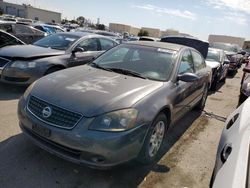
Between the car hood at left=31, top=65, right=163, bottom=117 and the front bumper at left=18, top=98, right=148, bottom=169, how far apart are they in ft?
0.79

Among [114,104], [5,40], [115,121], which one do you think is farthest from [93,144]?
[5,40]

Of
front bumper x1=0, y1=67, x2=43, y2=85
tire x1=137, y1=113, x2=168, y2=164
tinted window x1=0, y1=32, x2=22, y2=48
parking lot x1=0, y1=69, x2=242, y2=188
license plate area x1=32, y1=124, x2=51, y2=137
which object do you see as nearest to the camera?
license plate area x1=32, y1=124, x2=51, y2=137

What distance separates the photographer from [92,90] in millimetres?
3316

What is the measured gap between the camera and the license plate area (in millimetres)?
2958

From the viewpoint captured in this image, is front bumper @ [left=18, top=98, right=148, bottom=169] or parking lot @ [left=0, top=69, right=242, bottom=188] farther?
parking lot @ [left=0, top=69, right=242, bottom=188]

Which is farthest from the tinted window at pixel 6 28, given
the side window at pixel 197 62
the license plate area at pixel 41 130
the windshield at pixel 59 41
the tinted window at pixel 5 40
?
the license plate area at pixel 41 130

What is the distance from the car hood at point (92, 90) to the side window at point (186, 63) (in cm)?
81

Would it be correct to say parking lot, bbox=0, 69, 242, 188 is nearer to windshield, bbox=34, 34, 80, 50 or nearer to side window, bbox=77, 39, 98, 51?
windshield, bbox=34, 34, 80, 50

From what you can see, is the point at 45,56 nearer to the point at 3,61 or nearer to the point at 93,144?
→ the point at 3,61

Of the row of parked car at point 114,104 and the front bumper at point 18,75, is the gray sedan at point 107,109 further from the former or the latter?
the front bumper at point 18,75

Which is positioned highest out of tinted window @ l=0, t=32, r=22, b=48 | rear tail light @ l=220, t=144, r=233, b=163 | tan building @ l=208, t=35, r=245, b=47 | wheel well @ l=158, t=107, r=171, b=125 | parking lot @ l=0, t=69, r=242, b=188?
tan building @ l=208, t=35, r=245, b=47

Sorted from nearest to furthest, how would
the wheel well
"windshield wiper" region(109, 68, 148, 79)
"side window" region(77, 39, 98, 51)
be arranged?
the wheel well, "windshield wiper" region(109, 68, 148, 79), "side window" region(77, 39, 98, 51)

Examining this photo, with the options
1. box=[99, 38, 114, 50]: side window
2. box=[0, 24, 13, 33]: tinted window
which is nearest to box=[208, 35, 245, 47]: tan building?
box=[0, 24, 13, 33]: tinted window

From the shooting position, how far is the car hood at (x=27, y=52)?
19.7ft
